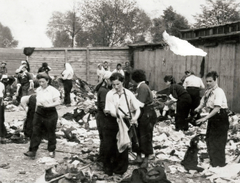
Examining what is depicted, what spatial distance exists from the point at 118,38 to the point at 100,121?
30.2 metres

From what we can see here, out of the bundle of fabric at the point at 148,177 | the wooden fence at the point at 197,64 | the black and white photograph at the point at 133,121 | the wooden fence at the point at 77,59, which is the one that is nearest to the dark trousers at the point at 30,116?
the black and white photograph at the point at 133,121

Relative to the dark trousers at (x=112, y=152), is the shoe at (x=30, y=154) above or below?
below

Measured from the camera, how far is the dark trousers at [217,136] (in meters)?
6.07

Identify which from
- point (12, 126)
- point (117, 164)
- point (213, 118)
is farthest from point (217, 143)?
point (12, 126)

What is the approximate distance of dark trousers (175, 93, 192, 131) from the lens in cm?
992

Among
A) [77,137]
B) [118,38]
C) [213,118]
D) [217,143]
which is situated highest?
[118,38]

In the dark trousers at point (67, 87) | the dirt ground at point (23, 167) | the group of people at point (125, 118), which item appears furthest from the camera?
the dark trousers at point (67, 87)

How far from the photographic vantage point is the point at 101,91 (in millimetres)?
6406

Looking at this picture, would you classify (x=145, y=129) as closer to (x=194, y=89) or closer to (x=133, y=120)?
(x=133, y=120)

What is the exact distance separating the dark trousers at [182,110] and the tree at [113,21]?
78.0ft

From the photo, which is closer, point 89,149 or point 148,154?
point 148,154

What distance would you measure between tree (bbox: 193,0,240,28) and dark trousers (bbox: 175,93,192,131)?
30747mm

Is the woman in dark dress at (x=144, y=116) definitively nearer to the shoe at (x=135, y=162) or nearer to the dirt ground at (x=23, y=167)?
the shoe at (x=135, y=162)

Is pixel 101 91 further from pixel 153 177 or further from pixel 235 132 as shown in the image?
pixel 235 132
